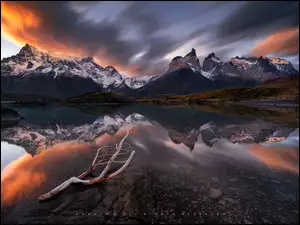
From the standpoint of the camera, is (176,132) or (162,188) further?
(176,132)

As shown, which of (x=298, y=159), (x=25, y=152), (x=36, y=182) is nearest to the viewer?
(x=36, y=182)

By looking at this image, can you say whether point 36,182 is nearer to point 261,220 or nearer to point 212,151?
point 261,220

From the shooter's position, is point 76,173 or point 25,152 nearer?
point 76,173

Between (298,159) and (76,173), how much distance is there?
93.3 ft

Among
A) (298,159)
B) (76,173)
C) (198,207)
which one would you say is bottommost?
(298,159)

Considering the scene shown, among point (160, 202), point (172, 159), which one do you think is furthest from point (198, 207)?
point (172, 159)

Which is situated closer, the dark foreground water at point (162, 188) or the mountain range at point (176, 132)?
the dark foreground water at point (162, 188)

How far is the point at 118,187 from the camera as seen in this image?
1859 centimetres

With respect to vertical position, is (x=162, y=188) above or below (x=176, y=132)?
above

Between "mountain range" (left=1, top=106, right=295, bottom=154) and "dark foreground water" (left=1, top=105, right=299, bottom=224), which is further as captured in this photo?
"mountain range" (left=1, top=106, right=295, bottom=154)

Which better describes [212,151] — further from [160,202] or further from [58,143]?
[58,143]

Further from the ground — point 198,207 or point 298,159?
point 198,207

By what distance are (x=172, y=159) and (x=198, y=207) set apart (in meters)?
11.9

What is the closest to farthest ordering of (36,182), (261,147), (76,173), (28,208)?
(28,208)
(36,182)
(76,173)
(261,147)
